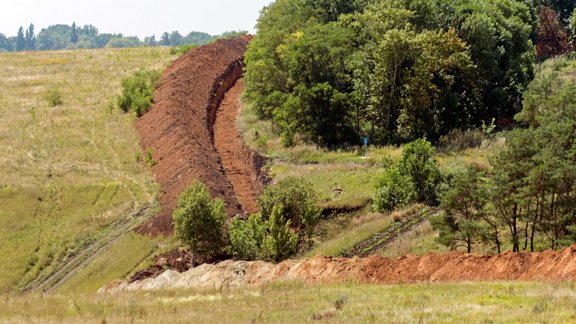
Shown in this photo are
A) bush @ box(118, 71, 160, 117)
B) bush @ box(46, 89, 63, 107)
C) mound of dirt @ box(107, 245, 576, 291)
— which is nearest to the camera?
mound of dirt @ box(107, 245, 576, 291)

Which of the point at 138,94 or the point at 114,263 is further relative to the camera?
the point at 138,94

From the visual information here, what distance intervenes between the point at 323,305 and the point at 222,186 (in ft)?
101

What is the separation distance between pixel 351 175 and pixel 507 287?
28.9 m

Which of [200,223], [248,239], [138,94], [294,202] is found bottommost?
[248,239]

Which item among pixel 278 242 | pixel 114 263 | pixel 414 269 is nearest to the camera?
pixel 414 269

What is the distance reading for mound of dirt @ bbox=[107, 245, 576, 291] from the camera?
2459cm

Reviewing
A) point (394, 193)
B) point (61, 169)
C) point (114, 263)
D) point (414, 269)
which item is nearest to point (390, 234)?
point (394, 193)

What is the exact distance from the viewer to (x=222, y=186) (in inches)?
2058

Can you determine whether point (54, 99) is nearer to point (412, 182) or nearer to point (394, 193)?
point (394, 193)

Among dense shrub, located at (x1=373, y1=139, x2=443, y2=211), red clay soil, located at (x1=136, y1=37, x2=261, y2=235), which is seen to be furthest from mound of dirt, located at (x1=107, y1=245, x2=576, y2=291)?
red clay soil, located at (x1=136, y1=37, x2=261, y2=235)

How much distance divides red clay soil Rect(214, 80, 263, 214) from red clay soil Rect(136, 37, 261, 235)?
0.54 metres

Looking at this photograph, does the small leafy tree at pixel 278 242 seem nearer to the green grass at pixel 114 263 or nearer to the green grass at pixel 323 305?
the green grass at pixel 114 263

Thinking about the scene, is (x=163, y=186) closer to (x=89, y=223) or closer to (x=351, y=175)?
(x=89, y=223)

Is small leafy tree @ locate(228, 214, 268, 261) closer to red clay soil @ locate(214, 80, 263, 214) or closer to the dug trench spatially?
the dug trench
